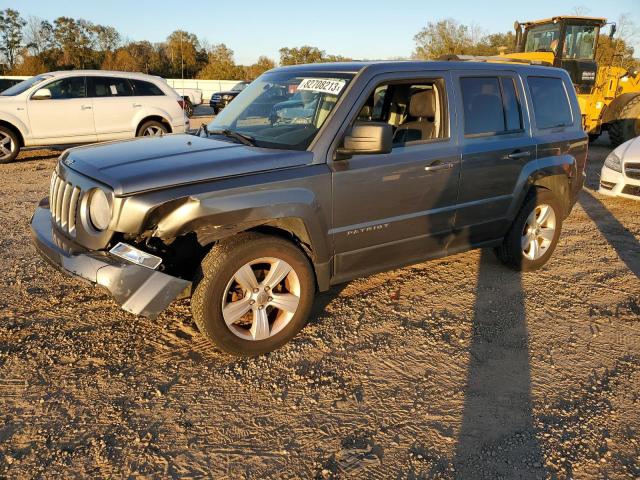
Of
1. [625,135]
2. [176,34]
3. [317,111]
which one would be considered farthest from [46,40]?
[317,111]

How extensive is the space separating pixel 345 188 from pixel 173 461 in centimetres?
200

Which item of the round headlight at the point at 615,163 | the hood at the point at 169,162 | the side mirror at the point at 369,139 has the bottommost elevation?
the round headlight at the point at 615,163

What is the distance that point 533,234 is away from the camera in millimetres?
5055

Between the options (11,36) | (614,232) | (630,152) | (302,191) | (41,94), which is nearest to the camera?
(302,191)

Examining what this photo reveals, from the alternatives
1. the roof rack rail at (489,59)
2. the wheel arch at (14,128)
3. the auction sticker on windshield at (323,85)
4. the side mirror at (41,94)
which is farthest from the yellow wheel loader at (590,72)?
the wheel arch at (14,128)

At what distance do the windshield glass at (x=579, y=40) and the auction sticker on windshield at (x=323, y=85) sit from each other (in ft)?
37.6

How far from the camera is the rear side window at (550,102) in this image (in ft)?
16.0

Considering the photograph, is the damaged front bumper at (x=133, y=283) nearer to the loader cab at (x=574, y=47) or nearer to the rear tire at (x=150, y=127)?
the rear tire at (x=150, y=127)

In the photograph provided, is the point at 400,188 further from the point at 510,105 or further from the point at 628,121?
the point at 628,121

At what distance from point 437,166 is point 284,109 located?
1.28m

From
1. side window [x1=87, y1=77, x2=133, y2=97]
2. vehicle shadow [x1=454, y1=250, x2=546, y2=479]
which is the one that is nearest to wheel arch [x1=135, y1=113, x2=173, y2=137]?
side window [x1=87, y1=77, x2=133, y2=97]

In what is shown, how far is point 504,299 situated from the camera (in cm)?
447

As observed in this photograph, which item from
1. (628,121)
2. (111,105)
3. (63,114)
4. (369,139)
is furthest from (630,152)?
(63,114)

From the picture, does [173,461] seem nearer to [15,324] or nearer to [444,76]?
[15,324]
